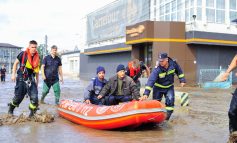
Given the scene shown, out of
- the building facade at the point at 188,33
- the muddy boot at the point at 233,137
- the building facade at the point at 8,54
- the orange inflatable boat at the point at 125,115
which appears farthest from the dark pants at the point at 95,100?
the building facade at the point at 8,54

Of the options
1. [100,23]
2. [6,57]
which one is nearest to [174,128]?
[100,23]

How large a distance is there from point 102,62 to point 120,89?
33.0 metres

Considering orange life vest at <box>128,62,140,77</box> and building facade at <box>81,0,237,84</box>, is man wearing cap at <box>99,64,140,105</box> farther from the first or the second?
building facade at <box>81,0,237,84</box>

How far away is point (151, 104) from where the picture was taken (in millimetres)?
7148

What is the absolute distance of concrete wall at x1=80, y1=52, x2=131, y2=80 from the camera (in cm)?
3671

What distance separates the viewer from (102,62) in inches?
1631

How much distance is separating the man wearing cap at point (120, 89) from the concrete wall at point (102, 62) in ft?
86.8

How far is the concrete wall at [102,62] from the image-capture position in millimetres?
36706

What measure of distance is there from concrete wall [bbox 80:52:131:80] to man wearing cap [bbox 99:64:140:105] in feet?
86.8

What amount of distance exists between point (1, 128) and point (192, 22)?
2256 cm

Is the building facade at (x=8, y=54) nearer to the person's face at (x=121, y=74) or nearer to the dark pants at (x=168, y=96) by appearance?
the dark pants at (x=168, y=96)

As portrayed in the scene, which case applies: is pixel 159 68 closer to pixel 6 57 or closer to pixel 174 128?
pixel 174 128

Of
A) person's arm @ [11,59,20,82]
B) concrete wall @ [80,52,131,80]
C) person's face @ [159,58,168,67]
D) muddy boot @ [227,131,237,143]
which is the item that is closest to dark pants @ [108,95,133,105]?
person's face @ [159,58,168,67]

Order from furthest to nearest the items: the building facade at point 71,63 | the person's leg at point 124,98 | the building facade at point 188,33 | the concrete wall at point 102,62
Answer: the building facade at point 71,63 < the concrete wall at point 102,62 < the building facade at point 188,33 < the person's leg at point 124,98
